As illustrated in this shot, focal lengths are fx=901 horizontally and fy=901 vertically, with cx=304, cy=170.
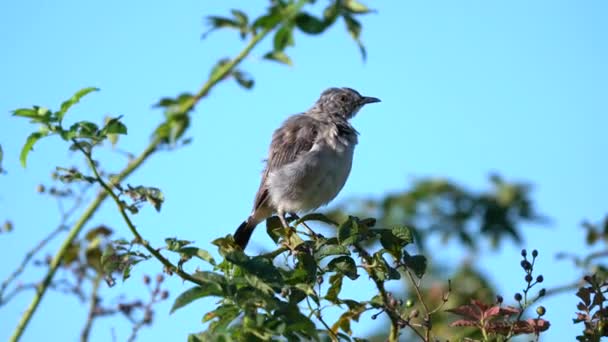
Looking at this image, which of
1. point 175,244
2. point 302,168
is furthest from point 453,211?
point 175,244

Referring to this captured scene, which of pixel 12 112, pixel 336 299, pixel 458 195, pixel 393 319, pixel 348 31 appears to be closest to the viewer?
pixel 348 31

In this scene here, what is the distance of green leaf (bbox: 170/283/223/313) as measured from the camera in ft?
7.66

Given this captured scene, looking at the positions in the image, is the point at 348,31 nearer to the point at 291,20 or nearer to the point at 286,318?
the point at 291,20

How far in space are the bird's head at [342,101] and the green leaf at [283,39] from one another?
685cm

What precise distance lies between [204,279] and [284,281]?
309mm

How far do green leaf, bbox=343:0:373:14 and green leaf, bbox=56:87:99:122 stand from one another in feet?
2.01

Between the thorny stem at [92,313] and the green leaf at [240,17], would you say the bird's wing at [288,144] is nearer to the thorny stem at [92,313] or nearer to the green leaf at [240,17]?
the thorny stem at [92,313]

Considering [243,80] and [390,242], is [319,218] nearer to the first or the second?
[390,242]

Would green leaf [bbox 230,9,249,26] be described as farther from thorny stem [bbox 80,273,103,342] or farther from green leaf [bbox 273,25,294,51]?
thorny stem [bbox 80,273,103,342]

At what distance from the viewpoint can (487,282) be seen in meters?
5.51

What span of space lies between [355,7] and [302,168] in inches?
216

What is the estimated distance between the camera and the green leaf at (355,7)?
184cm

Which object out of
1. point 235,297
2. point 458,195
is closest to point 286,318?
point 235,297

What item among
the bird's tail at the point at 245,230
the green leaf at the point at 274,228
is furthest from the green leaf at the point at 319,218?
the bird's tail at the point at 245,230
